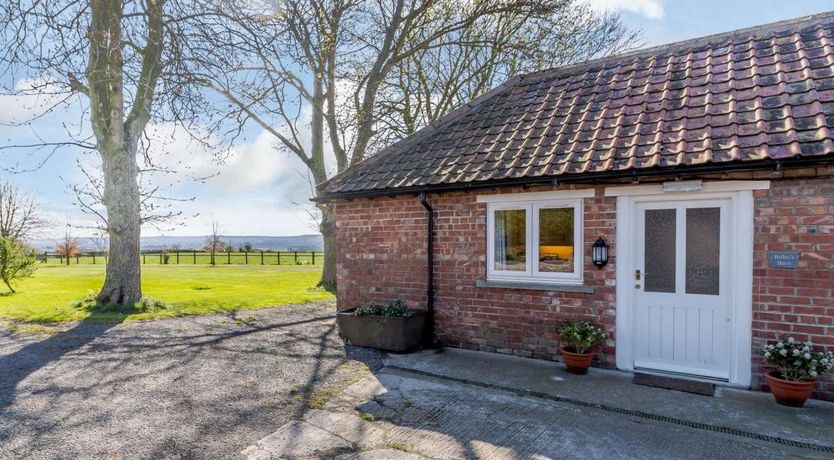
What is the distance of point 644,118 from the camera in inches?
242

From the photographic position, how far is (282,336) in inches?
306

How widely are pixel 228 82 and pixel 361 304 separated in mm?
4246

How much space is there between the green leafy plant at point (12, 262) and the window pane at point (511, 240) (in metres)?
14.9

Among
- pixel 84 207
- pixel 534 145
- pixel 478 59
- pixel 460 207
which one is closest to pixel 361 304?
pixel 460 207

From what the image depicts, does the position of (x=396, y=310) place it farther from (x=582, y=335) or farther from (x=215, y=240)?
(x=215, y=240)

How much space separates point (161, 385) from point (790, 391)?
6557mm

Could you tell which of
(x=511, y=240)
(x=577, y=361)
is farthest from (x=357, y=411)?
(x=511, y=240)

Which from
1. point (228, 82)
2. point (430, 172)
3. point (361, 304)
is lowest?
point (361, 304)

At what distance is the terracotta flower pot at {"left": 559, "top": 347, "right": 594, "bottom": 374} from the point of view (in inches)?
217

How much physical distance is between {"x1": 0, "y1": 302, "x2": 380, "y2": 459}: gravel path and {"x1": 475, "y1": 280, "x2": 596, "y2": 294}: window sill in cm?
191

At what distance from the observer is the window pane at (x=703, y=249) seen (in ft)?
17.3

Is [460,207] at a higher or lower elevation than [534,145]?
lower

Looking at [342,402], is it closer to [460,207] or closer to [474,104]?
[460,207]

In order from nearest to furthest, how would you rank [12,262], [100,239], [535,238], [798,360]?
[798,360]
[535,238]
[12,262]
[100,239]
